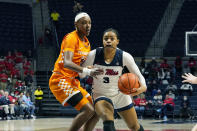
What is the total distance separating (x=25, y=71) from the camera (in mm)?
20578

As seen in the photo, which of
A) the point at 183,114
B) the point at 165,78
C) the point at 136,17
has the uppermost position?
the point at 136,17

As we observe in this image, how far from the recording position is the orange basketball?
5.60 meters

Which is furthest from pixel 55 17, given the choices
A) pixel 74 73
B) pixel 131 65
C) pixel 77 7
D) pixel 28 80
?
pixel 131 65

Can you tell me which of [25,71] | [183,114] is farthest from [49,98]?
[183,114]

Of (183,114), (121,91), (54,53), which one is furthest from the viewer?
(54,53)

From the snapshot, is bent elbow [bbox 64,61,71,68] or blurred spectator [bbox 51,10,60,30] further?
blurred spectator [bbox 51,10,60,30]

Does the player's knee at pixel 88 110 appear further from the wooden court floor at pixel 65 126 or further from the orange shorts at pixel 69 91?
the wooden court floor at pixel 65 126

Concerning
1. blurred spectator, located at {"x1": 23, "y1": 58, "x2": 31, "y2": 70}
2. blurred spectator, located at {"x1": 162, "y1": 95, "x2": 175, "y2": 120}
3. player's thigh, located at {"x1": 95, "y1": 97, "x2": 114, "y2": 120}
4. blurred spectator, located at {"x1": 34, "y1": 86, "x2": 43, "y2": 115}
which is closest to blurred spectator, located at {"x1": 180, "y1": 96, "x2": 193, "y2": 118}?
blurred spectator, located at {"x1": 162, "y1": 95, "x2": 175, "y2": 120}

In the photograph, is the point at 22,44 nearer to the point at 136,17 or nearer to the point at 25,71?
the point at 25,71

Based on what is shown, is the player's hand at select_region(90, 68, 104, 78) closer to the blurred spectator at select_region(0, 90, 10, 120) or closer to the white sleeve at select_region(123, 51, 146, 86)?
the white sleeve at select_region(123, 51, 146, 86)

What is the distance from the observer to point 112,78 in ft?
19.1

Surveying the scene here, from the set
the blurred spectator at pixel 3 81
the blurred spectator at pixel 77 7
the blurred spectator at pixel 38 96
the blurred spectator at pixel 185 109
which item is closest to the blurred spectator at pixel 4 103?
the blurred spectator at pixel 3 81

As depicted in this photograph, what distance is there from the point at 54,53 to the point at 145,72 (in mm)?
5681

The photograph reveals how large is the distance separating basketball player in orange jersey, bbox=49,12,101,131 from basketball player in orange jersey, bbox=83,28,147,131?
0.46 feet
